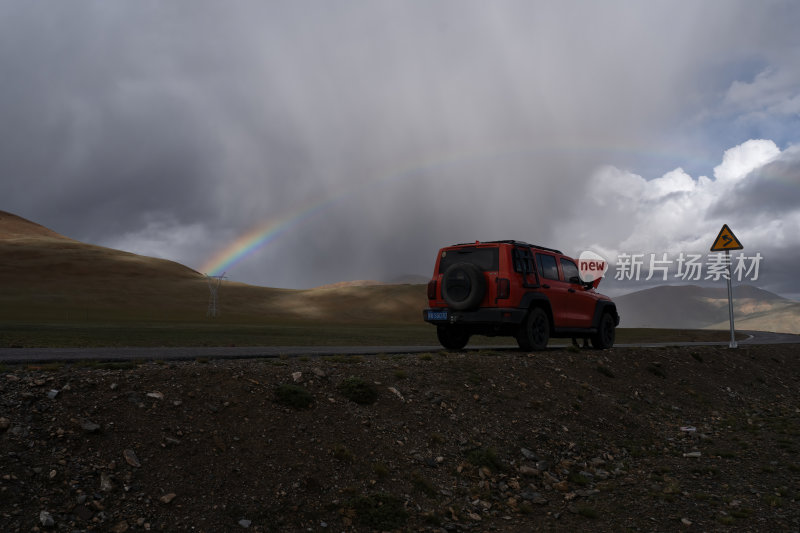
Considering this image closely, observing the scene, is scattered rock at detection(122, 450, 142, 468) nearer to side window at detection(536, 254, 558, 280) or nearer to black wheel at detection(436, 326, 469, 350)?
black wheel at detection(436, 326, 469, 350)

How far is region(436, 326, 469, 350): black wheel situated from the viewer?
14881mm

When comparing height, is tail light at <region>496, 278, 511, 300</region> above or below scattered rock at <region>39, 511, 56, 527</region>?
above

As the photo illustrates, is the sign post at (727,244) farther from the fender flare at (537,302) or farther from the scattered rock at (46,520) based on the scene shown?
the scattered rock at (46,520)

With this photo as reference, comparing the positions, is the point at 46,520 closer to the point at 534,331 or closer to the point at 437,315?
the point at 437,315

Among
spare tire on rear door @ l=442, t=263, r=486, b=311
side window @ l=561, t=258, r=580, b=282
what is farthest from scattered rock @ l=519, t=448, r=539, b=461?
side window @ l=561, t=258, r=580, b=282

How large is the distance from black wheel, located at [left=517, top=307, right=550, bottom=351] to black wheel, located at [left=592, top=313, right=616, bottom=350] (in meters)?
3.26

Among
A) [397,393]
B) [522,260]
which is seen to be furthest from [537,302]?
[397,393]

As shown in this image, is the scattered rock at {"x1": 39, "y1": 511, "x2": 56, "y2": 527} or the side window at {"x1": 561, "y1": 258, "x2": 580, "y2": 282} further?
the side window at {"x1": 561, "y1": 258, "x2": 580, "y2": 282}

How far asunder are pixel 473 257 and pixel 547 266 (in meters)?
2.41

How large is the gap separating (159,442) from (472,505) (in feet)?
12.5

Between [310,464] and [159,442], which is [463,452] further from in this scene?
[159,442]

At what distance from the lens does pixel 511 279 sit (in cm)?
1280

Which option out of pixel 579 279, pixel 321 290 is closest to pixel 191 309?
pixel 321 290

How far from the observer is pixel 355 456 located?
6707 mm
